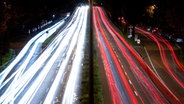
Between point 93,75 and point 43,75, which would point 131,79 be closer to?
point 93,75

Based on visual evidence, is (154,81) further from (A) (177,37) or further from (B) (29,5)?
(B) (29,5)

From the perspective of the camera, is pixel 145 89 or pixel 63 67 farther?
pixel 63 67

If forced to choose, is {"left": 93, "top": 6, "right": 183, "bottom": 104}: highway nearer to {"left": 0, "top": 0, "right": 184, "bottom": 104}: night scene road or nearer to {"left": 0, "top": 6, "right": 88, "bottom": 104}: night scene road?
{"left": 0, "top": 0, "right": 184, "bottom": 104}: night scene road

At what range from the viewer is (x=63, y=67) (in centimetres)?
4006

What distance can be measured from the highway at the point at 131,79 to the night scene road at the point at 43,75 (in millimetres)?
2906

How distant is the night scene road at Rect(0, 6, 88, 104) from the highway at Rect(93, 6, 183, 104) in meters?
2.91

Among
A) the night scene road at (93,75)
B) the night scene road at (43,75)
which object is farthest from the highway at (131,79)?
the night scene road at (43,75)

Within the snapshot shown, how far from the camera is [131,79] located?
3384 cm

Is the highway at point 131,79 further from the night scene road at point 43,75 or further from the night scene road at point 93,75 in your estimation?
the night scene road at point 43,75

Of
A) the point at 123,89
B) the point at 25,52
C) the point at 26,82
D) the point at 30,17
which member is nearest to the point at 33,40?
the point at 30,17

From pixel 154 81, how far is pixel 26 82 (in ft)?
32.9

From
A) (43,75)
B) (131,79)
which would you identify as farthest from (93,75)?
(43,75)

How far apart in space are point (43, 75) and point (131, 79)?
769cm

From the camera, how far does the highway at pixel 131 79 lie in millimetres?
26859
